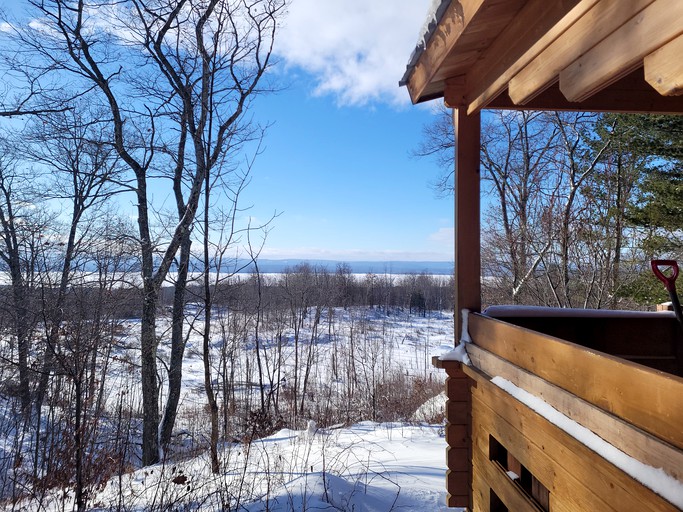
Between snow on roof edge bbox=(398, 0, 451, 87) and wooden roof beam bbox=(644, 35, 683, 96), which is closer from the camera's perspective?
wooden roof beam bbox=(644, 35, 683, 96)

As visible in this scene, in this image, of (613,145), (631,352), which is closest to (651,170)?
(613,145)

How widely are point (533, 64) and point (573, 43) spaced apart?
1.10ft

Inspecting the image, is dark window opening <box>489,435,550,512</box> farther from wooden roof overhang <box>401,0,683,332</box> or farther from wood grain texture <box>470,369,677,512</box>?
wooden roof overhang <box>401,0,683,332</box>

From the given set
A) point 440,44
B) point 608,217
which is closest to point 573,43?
point 440,44

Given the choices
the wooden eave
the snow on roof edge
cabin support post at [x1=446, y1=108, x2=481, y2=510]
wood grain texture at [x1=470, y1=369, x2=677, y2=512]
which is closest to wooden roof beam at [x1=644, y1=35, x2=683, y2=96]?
the wooden eave

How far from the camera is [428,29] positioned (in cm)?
233

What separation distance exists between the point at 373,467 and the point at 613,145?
816 centimetres

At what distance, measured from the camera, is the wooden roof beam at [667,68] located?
3.24 feet

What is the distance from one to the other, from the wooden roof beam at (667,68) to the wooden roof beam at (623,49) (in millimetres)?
19

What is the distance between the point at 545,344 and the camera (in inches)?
65.2

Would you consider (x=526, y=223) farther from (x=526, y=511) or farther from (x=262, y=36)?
(x=526, y=511)

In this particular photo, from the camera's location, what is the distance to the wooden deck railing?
41.1 inches

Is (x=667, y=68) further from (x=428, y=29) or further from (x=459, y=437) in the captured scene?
(x=459, y=437)

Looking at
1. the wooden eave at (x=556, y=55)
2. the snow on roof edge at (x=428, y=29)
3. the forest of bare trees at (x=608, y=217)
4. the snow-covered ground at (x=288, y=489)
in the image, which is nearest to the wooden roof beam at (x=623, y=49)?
the wooden eave at (x=556, y=55)
